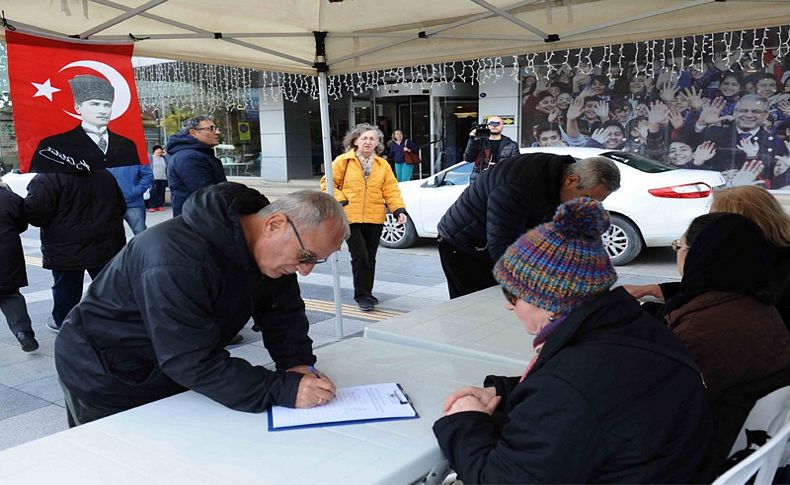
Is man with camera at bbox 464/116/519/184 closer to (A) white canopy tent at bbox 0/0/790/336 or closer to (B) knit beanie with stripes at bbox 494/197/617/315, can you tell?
(A) white canopy tent at bbox 0/0/790/336

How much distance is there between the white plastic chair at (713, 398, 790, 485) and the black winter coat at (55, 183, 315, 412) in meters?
1.08

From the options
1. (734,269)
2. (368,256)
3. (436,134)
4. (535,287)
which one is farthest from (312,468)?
(436,134)

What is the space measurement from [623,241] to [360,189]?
3.54m

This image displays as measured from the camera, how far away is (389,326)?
2.64m

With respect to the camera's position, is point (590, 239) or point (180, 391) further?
point (180, 391)

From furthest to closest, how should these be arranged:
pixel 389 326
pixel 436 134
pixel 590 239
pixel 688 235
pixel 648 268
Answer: pixel 436 134 < pixel 648 268 < pixel 389 326 < pixel 688 235 < pixel 590 239

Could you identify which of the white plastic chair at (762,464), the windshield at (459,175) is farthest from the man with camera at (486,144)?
the white plastic chair at (762,464)

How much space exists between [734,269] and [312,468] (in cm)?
133

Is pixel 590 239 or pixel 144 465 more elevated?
pixel 590 239

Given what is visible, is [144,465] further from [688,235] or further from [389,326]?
[688,235]

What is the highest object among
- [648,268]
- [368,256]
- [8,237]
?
[8,237]

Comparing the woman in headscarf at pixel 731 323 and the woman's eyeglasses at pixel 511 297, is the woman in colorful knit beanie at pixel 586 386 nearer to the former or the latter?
the woman's eyeglasses at pixel 511 297

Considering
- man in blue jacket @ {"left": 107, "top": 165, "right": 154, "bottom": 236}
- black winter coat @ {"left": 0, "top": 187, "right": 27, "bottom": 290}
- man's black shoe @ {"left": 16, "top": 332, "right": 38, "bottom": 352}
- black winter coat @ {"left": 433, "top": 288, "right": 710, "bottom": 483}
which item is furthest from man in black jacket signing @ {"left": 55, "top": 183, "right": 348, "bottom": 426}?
man in blue jacket @ {"left": 107, "top": 165, "right": 154, "bottom": 236}

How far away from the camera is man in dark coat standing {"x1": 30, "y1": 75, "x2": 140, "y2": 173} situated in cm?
317
